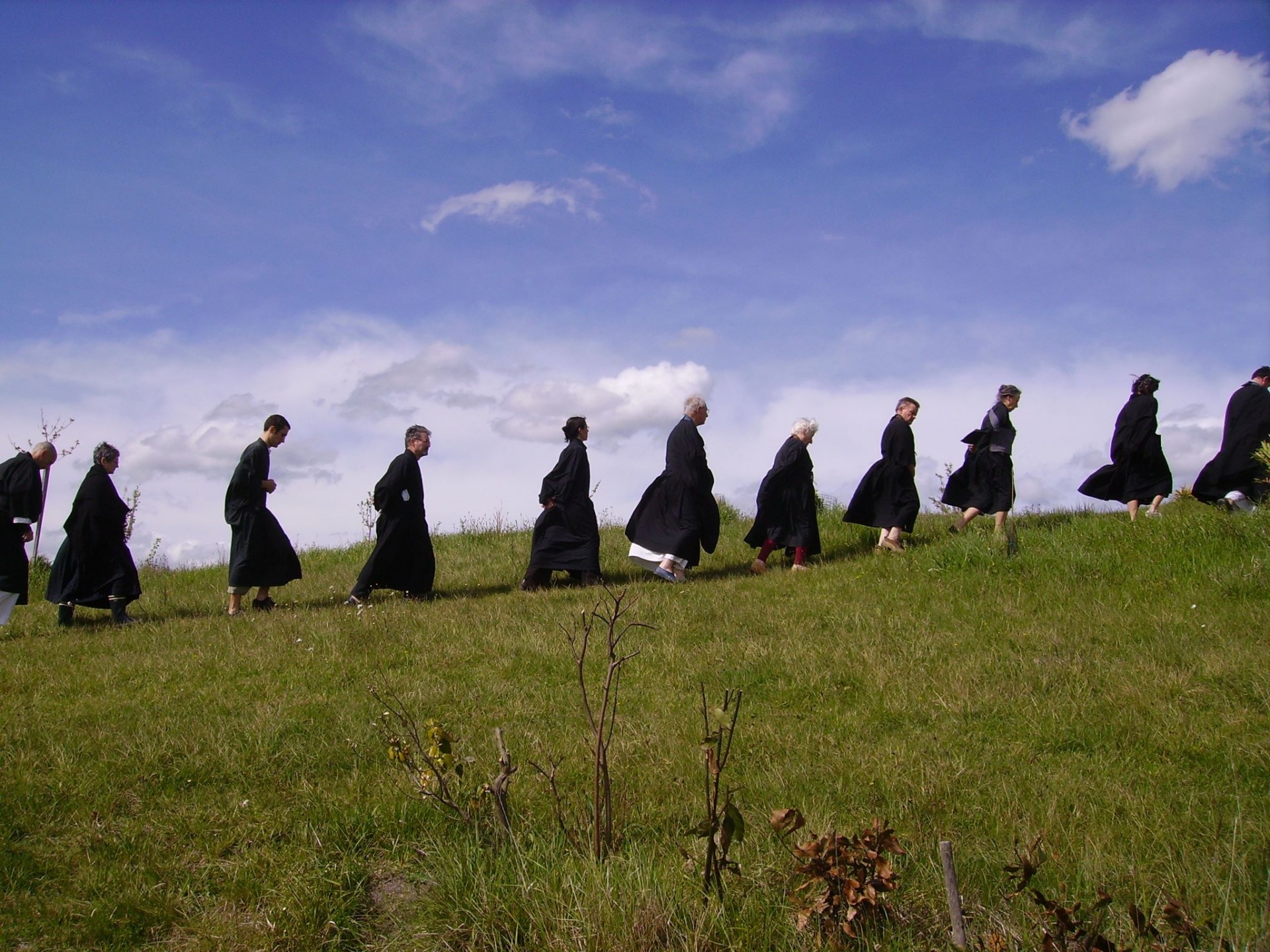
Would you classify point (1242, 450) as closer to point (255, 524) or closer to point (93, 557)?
point (255, 524)

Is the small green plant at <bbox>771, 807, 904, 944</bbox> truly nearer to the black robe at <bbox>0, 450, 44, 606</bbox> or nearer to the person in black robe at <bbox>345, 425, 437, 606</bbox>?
the person in black robe at <bbox>345, 425, 437, 606</bbox>

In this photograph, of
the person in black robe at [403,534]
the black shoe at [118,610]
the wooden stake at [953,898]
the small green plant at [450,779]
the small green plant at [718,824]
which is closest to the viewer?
the wooden stake at [953,898]

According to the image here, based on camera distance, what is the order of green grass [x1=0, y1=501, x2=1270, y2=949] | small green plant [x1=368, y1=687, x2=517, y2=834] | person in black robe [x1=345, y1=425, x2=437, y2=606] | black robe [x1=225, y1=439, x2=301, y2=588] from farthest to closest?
person in black robe [x1=345, y1=425, x2=437, y2=606] → black robe [x1=225, y1=439, x2=301, y2=588] → small green plant [x1=368, y1=687, x2=517, y2=834] → green grass [x1=0, y1=501, x2=1270, y2=949]

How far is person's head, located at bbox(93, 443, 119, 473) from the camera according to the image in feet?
34.8

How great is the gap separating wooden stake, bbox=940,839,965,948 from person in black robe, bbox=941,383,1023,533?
10063 millimetres

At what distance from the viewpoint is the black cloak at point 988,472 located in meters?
12.6

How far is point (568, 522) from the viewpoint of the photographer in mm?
12062

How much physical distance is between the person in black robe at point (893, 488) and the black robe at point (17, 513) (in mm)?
9456

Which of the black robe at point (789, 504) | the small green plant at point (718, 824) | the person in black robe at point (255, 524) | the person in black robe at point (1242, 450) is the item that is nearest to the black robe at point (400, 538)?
the person in black robe at point (255, 524)

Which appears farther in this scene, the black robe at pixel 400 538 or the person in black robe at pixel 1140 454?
the person in black robe at pixel 1140 454

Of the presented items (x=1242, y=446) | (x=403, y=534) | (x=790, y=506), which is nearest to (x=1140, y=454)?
(x=1242, y=446)

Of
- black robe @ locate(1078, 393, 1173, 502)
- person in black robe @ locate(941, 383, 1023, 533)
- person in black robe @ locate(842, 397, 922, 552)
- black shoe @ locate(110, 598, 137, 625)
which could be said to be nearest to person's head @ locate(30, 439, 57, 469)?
black shoe @ locate(110, 598, 137, 625)

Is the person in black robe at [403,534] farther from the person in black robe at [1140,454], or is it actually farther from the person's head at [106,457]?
the person in black robe at [1140,454]

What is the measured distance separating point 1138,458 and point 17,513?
43.9 ft
